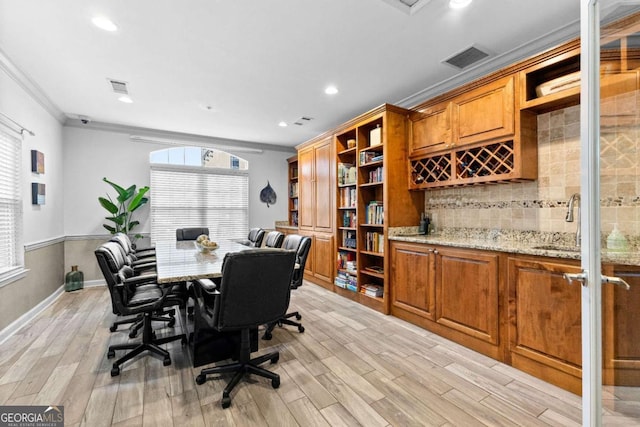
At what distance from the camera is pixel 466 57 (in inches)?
109

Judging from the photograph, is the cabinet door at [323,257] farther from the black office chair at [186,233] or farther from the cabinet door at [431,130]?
the black office chair at [186,233]

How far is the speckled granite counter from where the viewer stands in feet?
5.04

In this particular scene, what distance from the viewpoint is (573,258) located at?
1889 millimetres

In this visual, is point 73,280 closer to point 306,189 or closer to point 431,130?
point 306,189

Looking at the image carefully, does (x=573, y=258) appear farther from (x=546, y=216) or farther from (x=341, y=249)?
(x=341, y=249)

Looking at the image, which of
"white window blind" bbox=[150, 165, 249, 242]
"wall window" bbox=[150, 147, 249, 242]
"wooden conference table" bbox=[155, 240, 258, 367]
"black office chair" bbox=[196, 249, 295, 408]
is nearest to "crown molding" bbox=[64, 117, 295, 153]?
"wall window" bbox=[150, 147, 249, 242]

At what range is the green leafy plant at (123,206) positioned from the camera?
14.8 feet

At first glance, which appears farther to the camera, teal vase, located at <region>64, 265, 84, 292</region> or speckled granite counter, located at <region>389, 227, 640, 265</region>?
teal vase, located at <region>64, 265, 84, 292</region>

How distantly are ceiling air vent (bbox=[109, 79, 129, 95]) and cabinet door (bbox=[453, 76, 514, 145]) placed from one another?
3714 mm

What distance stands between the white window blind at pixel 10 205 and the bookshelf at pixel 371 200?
146 inches

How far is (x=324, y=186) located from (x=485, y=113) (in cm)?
241

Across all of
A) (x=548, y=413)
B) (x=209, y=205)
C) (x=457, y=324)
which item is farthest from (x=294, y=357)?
(x=209, y=205)

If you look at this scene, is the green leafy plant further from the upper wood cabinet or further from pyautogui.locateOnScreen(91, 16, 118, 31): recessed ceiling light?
pyautogui.locateOnScreen(91, 16, 118, 31): recessed ceiling light

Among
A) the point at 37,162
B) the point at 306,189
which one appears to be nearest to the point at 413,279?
the point at 306,189
